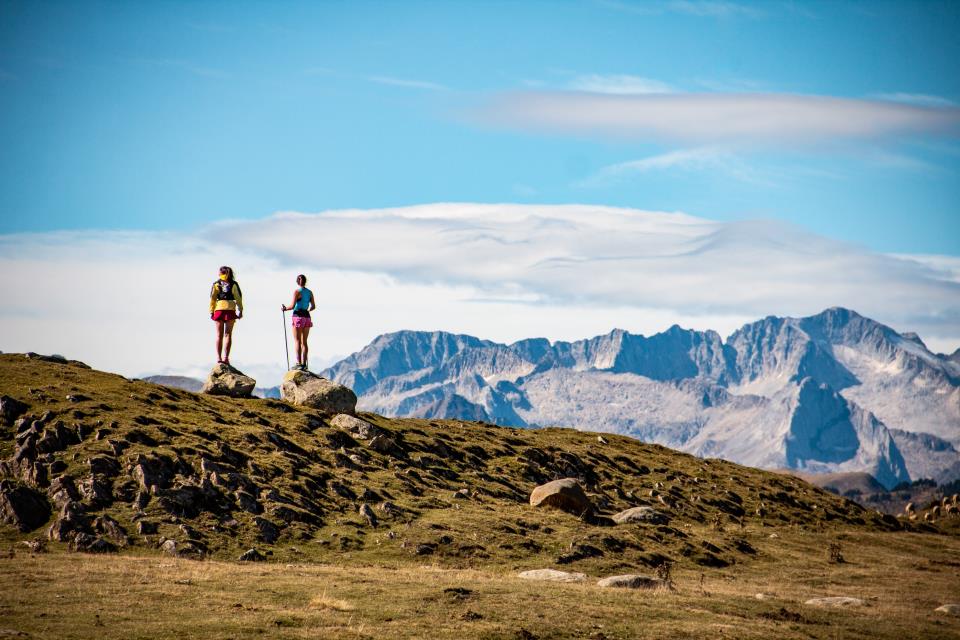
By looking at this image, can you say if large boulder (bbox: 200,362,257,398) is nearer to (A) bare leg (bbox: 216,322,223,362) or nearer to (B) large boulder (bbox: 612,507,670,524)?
(A) bare leg (bbox: 216,322,223,362)

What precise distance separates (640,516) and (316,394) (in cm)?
2853

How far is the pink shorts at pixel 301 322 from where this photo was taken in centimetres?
7106

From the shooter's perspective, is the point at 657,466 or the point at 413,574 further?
the point at 657,466

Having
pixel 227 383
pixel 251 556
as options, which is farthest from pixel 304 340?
pixel 251 556

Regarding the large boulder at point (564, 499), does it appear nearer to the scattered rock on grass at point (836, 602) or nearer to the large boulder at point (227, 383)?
the scattered rock on grass at point (836, 602)

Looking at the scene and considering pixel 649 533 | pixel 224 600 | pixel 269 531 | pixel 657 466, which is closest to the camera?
pixel 224 600

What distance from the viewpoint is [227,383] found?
7850 centimetres

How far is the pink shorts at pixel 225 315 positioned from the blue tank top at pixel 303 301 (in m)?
4.68

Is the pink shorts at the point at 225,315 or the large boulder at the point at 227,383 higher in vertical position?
the pink shorts at the point at 225,315

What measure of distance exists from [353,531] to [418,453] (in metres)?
20.8

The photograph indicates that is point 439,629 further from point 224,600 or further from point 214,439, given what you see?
point 214,439

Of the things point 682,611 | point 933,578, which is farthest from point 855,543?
point 682,611

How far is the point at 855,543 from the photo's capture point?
8338cm

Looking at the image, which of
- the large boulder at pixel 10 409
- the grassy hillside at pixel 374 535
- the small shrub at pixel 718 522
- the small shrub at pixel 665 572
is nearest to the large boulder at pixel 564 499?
the grassy hillside at pixel 374 535
